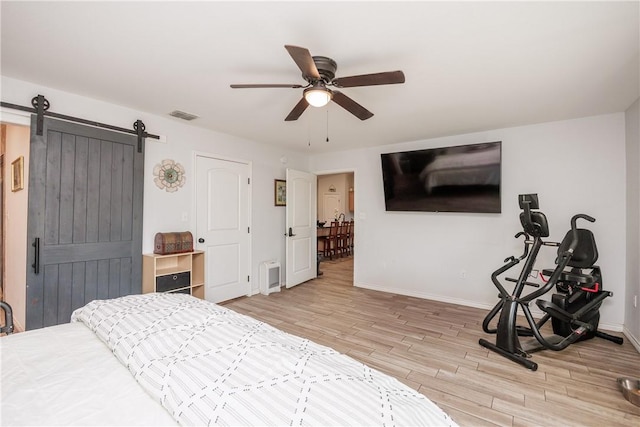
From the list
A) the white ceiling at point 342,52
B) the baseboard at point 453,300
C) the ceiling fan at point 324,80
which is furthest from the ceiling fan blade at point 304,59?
the baseboard at point 453,300

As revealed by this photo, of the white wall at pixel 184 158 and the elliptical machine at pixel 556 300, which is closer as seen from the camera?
the elliptical machine at pixel 556 300

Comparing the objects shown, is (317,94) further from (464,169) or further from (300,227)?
(300,227)

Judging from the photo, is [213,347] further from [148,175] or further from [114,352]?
[148,175]

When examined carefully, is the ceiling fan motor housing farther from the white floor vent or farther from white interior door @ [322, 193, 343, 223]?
white interior door @ [322, 193, 343, 223]

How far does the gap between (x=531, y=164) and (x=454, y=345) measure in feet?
8.26

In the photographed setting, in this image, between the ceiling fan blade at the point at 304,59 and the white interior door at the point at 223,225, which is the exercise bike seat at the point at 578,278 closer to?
the ceiling fan blade at the point at 304,59

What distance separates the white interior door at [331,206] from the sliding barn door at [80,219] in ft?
21.3

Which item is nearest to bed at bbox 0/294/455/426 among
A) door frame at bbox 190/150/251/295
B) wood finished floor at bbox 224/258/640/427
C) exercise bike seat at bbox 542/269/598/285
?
wood finished floor at bbox 224/258/640/427

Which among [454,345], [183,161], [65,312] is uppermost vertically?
[183,161]

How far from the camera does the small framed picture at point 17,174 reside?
303 centimetres

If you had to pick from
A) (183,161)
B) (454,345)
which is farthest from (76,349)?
(454,345)

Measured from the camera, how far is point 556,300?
116 inches

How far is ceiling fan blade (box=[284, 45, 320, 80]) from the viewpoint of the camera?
149cm

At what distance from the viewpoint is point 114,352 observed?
50.4 inches
